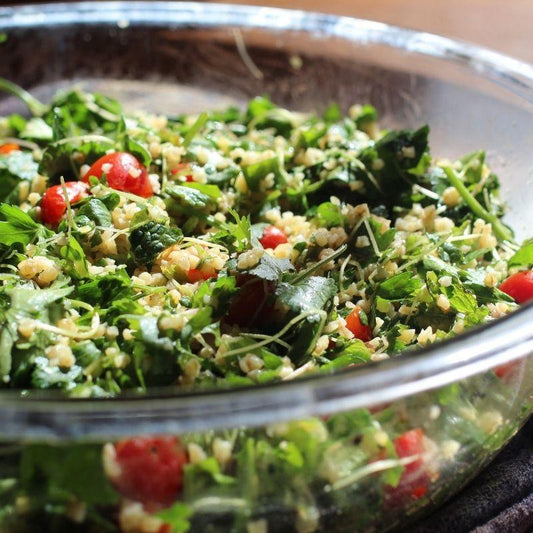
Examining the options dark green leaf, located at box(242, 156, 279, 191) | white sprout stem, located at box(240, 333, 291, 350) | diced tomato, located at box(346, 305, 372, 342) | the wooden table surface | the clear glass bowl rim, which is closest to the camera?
the clear glass bowl rim

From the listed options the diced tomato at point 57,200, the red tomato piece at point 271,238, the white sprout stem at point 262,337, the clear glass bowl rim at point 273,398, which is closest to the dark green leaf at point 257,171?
the red tomato piece at point 271,238

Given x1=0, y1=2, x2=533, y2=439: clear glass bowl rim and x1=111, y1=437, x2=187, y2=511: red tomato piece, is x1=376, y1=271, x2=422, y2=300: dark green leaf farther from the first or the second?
x1=111, y1=437, x2=187, y2=511: red tomato piece

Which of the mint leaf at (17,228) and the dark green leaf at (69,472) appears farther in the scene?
the mint leaf at (17,228)

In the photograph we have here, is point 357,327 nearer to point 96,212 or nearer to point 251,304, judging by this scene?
point 251,304

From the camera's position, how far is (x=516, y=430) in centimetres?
97

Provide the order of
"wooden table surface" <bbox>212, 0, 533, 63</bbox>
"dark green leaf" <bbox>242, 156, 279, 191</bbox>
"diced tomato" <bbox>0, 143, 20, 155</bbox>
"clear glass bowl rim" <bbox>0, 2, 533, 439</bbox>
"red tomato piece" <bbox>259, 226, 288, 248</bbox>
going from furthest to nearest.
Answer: "wooden table surface" <bbox>212, 0, 533, 63</bbox>, "diced tomato" <bbox>0, 143, 20, 155</bbox>, "dark green leaf" <bbox>242, 156, 279, 191</bbox>, "red tomato piece" <bbox>259, 226, 288, 248</bbox>, "clear glass bowl rim" <bbox>0, 2, 533, 439</bbox>

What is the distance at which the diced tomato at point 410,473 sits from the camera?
77cm

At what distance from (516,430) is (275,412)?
1.46ft

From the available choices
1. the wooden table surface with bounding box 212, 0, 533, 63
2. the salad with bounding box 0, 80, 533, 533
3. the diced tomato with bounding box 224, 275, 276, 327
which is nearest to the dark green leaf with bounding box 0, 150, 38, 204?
the salad with bounding box 0, 80, 533, 533

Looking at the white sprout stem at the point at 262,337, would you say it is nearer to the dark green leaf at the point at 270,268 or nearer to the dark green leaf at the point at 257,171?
the dark green leaf at the point at 270,268

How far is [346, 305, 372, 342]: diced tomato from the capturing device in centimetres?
99

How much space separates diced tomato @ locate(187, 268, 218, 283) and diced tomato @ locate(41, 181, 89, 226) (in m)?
0.21

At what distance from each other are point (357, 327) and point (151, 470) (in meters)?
0.37

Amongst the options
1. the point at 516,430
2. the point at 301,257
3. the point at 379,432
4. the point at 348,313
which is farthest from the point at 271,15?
the point at 379,432
